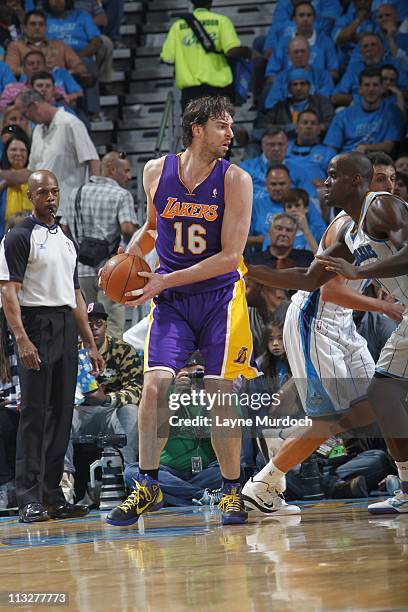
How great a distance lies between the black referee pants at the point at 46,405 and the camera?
6.07 metres

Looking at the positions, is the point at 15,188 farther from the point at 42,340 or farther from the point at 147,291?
the point at 147,291

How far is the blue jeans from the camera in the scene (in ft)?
21.6

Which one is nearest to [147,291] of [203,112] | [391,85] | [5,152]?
[203,112]

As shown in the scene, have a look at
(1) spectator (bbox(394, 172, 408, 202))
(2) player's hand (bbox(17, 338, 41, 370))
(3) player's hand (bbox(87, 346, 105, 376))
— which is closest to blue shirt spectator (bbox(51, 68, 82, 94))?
(1) spectator (bbox(394, 172, 408, 202))

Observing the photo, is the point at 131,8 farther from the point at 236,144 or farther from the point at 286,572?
the point at 286,572

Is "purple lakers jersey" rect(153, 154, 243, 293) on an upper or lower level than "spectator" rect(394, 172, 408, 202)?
lower

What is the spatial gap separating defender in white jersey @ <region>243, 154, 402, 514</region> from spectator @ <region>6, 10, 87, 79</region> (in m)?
6.52

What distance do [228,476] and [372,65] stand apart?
21.6 feet

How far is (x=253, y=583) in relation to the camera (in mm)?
3158

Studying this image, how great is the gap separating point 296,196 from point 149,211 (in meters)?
3.78

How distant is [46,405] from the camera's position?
614 cm

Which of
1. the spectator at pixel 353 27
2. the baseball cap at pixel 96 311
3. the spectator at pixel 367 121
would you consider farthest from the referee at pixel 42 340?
the spectator at pixel 353 27

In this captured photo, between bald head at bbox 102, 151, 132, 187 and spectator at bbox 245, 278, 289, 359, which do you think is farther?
bald head at bbox 102, 151, 132, 187

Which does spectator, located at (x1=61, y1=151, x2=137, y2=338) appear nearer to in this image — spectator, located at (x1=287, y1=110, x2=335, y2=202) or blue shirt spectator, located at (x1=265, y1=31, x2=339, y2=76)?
spectator, located at (x1=287, y1=110, x2=335, y2=202)
